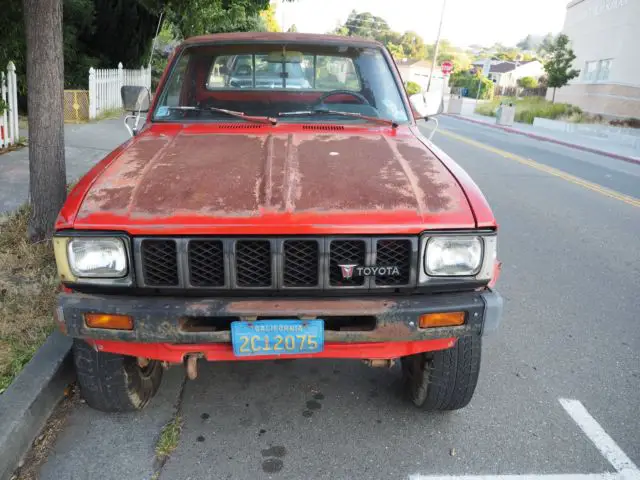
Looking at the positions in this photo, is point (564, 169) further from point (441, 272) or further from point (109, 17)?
point (109, 17)

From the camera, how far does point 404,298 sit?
94.7 inches

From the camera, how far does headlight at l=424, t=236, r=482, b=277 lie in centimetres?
242

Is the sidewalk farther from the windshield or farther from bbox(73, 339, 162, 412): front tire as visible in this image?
bbox(73, 339, 162, 412): front tire

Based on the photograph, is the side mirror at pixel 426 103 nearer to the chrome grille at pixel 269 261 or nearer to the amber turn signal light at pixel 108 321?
the chrome grille at pixel 269 261

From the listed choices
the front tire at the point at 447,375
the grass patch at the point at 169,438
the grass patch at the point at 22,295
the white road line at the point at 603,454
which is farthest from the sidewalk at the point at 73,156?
the white road line at the point at 603,454

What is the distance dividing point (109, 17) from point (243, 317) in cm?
1698

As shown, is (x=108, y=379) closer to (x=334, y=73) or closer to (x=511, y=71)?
(x=334, y=73)

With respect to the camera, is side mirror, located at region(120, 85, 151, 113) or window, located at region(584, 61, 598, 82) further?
window, located at region(584, 61, 598, 82)

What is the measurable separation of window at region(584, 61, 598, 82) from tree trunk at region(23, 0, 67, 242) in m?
27.4

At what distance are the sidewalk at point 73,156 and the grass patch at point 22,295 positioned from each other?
3.88 feet

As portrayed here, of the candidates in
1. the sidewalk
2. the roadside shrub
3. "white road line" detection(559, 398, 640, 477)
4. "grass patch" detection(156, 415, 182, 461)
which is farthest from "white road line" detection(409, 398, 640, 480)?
the roadside shrub

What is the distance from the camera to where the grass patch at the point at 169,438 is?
2.69 m

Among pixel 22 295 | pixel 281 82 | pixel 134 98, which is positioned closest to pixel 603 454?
pixel 281 82

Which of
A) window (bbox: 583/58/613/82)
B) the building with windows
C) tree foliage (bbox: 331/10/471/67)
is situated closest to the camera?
the building with windows
